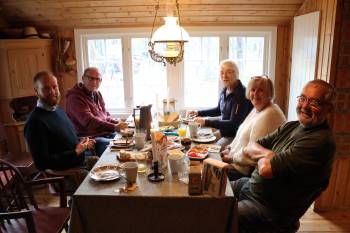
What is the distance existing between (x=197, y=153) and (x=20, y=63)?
2.66 meters

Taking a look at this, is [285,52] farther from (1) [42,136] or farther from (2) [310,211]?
(1) [42,136]

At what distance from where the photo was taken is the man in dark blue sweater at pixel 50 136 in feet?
7.34

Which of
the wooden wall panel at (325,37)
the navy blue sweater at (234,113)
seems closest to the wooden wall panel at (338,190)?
the wooden wall panel at (325,37)

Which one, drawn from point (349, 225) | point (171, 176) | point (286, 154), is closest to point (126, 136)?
point (171, 176)

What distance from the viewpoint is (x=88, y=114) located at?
10.1 feet

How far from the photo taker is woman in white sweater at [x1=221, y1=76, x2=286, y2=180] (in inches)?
83.5

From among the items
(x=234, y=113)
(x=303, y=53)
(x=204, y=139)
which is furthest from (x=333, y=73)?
(x=204, y=139)

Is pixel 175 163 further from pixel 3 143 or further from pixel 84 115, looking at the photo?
pixel 3 143

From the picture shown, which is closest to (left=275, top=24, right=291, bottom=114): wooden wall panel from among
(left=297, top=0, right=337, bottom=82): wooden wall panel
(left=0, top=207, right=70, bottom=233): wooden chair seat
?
(left=297, top=0, right=337, bottom=82): wooden wall panel

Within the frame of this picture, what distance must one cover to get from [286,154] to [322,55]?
5.27ft

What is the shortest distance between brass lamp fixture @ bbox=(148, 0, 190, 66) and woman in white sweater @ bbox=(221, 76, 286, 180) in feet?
2.02

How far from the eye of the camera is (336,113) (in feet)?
8.70

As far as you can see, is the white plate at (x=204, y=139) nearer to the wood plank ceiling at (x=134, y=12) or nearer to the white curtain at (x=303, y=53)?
the white curtain at (x=303, y=53)

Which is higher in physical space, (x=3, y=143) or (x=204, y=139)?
(x=204, y=139)
